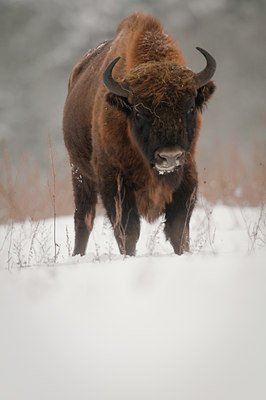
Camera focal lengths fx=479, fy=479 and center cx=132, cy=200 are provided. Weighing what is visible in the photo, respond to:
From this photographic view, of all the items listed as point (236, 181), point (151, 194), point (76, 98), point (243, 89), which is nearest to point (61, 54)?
point (243, 89)

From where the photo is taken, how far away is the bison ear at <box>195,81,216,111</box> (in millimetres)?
4656

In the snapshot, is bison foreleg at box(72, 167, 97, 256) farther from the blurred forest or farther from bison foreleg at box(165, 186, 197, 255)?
the blurred forest

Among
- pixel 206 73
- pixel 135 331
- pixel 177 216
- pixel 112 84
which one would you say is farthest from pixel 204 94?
pixel 135 331

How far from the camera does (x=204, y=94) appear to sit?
4.69 metres

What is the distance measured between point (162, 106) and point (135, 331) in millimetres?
2296

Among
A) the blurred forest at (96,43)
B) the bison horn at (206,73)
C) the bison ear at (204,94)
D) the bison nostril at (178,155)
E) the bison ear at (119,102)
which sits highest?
the blurred forest at (96,43)

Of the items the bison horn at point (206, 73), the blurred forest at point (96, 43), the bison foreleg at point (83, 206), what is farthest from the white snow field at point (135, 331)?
the blurred forest at point (96, 43)

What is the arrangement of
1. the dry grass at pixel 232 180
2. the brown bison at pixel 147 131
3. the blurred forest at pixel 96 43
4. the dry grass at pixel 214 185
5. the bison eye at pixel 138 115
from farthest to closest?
1. the blurred forest at pixel 96 43
2. the dry grass at pixel 232 180
3. the dry grass at pixel 214 185
4. the bison eye at pixel 138 115
5. the brown bison at pixel 147 131

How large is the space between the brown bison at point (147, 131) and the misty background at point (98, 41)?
26.4 metres

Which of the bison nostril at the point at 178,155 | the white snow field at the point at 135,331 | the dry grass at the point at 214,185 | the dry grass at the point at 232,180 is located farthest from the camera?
the dry grass at the point at 232,180

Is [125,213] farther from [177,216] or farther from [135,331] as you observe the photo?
[135,331]

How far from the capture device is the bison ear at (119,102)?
4.51m

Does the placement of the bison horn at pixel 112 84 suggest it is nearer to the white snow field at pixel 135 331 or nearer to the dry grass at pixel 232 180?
the white snow field at pixel 135 331

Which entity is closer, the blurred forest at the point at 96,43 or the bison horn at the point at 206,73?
the bison horn at the point at 206,73
